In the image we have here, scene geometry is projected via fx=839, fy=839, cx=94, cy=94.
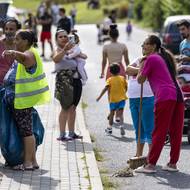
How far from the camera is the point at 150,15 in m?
58.1

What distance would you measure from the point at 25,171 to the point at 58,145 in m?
2.10

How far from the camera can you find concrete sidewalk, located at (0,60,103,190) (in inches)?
376

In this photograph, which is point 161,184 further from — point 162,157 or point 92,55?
point 92,55

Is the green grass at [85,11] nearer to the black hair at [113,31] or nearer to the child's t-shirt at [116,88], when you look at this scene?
the black hair at [113,31]

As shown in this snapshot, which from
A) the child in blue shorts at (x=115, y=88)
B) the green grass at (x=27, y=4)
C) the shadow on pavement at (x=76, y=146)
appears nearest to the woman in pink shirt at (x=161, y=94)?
the shadow on pavement at (x=76, y=146)

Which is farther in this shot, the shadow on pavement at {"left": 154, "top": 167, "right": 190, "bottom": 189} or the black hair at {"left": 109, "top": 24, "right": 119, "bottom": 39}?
the black hair at {"left": 109, "top": 24, "right": 119, "bottom": 39}

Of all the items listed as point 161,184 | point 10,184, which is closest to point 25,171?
point 10,184

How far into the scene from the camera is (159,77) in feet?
33.6

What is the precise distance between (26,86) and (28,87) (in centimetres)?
3

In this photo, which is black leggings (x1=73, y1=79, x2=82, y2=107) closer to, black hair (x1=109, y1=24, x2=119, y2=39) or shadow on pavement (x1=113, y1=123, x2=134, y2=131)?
shadow on pavement (x1=113, y1=123, x2=134, y2=131)

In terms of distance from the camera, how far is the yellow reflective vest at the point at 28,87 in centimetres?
1018

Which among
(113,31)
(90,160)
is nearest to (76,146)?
(90,160)

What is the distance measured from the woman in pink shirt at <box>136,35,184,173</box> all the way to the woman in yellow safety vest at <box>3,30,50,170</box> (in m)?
1.24

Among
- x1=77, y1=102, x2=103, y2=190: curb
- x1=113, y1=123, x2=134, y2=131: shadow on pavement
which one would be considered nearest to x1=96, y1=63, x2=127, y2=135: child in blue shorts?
x1=113, y1=123, x2=134, y2=131: shadow on pavement
